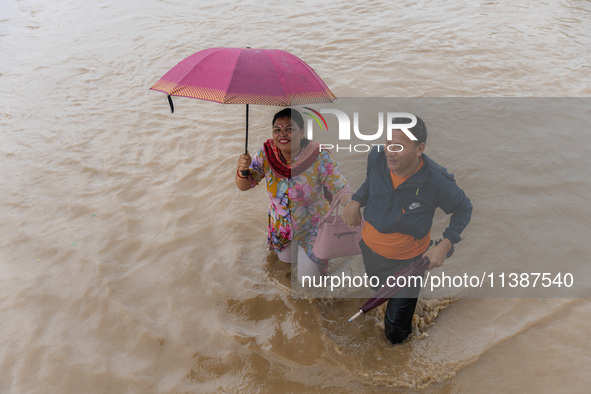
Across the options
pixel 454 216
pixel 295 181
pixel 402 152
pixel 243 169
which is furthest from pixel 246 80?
pixel 454 216

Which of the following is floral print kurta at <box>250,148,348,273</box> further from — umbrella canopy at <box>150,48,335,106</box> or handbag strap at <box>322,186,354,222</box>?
umbrella canopy at <box>150,48,335,106</box>

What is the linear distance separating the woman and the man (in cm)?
38

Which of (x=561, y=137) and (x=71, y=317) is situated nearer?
(x=71, y=317)

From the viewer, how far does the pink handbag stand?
290cm

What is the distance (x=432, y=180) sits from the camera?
2.27 meters

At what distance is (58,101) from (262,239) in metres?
4.70

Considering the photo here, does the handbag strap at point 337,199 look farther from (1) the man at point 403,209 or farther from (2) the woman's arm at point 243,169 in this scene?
(2) the woman's arm at point 243,169

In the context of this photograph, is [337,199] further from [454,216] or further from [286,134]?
[454,216]

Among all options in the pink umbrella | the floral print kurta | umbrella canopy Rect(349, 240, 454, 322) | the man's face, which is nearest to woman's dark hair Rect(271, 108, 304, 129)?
the pink umbrella

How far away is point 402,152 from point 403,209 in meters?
0.35

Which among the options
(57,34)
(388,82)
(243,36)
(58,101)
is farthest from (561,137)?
(57,34)

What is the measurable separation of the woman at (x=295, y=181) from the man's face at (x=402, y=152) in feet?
2.20

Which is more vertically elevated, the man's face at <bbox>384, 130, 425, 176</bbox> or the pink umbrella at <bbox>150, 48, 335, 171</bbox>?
the pink umbrella at <bbox>150, 48, 335, 171</bbox>

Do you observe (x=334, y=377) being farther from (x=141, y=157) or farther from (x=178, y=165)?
(x=141, y=157)
